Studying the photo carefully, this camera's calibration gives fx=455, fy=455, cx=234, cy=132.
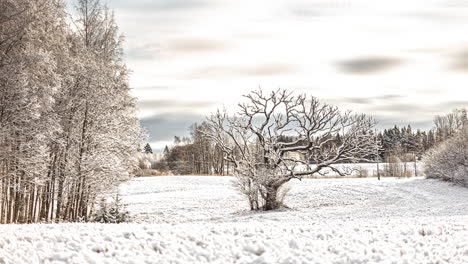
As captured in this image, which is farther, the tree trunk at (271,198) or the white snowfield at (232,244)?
the tree trunk at (271,198)

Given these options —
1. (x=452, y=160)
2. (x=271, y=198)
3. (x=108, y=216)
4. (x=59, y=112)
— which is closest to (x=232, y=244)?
(x=108, y=216)

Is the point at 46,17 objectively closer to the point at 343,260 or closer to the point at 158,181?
the point at 343,260

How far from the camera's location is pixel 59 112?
59.3 ft

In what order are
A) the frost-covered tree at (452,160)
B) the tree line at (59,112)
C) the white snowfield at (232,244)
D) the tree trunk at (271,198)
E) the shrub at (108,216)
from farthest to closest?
the frost-covered tree at (452,160) < the tree trunk at (271,198) < the shrub at (108,216) < the tree line at (59,112) < the white snowfield at (232,244)

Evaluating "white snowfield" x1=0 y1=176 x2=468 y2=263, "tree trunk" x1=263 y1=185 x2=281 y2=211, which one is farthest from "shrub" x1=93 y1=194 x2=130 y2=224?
"white snowfield" x1=0 y1=176 x2=468 y2=263

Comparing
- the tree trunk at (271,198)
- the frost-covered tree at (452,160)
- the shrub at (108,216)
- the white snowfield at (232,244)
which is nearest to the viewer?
the white snowfield at (232,244)

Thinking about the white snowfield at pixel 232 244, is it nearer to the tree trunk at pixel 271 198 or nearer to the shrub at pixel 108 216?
the shrub at pixel 108 216

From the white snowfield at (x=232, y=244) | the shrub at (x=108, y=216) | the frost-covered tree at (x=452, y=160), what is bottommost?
the shrub at (x=108, y=216)

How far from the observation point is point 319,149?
25.3 m

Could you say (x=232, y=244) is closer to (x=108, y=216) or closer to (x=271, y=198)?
(x=108, y=216)

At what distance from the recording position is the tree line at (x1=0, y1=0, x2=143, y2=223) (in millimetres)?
14484

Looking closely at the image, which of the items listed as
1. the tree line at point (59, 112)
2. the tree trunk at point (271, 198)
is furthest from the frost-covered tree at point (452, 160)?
the tree line at point (59, 112)

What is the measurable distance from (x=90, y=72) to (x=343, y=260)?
608 inches

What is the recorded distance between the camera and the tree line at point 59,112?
14484 mm
